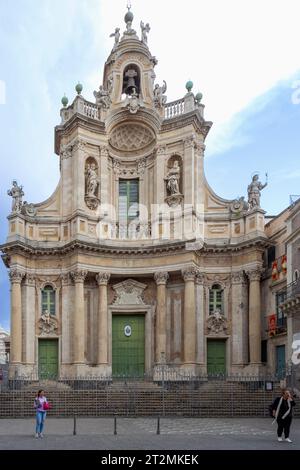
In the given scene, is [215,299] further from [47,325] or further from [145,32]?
[145,32]

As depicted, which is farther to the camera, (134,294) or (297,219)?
(134,294)

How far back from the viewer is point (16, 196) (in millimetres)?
39438

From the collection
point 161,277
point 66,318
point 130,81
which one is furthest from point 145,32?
point 66,318

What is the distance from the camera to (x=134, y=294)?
39.9 meters

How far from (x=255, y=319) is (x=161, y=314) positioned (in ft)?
18.3

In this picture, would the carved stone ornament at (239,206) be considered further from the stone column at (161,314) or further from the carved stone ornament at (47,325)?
the carved stone ornament at (47,325)

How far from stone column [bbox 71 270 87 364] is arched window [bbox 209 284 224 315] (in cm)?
783

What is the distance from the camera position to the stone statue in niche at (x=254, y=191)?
39.0 metres

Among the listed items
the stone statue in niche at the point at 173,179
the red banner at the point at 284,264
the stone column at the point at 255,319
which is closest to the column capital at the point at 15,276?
the stone statue in niche at the point at 173,179

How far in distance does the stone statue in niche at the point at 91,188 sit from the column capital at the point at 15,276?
595 cm
